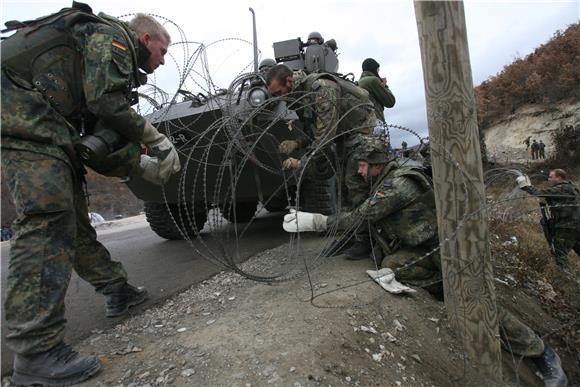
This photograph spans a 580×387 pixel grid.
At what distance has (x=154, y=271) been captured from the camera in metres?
3.67

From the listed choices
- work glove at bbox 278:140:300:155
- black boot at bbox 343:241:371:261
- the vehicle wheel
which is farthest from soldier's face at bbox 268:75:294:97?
the vehicle wheel

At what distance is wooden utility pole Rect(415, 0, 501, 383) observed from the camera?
185 cm

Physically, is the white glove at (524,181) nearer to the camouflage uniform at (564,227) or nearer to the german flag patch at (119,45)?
the camouflage uniform at (564,227)

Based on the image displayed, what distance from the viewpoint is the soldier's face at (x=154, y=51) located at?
2.28m

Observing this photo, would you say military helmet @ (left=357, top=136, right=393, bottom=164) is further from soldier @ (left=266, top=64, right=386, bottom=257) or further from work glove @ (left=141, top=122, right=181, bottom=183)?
work glove @ (left=141, top=122, right=181, bottom=183)

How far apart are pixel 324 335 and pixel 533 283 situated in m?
3.07

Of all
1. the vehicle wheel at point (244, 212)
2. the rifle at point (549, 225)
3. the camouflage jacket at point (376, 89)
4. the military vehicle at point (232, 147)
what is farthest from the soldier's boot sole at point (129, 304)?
the rifle at point (549, 225)

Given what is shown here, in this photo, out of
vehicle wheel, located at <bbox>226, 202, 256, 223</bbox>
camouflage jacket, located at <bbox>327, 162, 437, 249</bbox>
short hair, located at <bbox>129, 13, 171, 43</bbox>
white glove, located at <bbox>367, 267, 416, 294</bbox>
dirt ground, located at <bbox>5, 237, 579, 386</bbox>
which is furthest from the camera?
vehicle wheel, located at <bbox>226, 202, 256, 223</bbox>

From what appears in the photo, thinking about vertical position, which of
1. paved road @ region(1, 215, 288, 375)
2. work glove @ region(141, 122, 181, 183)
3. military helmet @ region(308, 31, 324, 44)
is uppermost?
military helmet @ region(308, 31, 324, 44)

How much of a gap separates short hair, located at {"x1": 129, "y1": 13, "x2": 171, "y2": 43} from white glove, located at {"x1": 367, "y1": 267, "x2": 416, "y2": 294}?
200 centimetres

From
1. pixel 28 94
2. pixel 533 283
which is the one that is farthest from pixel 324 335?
pixel 533 283

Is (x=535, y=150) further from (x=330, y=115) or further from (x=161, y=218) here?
(x=161, y=218)

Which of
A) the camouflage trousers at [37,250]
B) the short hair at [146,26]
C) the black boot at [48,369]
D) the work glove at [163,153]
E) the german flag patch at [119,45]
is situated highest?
the short hair at [146,26]

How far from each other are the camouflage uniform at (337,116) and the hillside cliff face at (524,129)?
460 inches
